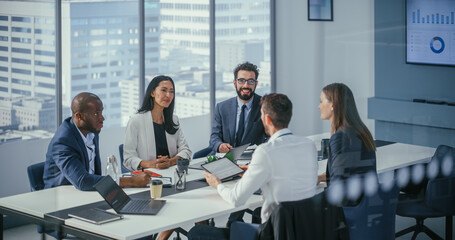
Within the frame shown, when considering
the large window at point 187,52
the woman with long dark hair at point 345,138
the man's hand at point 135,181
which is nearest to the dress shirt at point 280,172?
the woman with long dark hair at point 345,138

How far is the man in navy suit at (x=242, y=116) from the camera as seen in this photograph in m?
5.86

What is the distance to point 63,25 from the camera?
6082mm

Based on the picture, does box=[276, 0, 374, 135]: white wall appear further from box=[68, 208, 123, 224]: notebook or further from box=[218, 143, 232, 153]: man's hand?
box=[68, 208, 123, 224]: notebook

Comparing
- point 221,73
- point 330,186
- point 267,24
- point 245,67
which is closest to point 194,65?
point 221,73

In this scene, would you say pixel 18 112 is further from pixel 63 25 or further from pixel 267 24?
pixel 267 24

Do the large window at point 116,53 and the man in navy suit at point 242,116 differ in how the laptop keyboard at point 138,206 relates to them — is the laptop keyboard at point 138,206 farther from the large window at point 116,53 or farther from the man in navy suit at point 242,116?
the large window at point 116,53

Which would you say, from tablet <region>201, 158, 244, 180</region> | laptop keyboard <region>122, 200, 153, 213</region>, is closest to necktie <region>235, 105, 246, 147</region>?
tablet <region>201, 158, 244, 180</region>

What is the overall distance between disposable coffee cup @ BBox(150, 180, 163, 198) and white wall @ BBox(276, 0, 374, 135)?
2.45m

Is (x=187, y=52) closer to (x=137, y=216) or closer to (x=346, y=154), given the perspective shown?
(x=346, y=154)

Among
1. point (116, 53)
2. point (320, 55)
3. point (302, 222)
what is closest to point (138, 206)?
point (302, 222)

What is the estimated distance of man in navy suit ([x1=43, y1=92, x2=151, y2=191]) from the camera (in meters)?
4.32

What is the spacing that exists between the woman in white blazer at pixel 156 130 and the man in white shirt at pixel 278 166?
146cm

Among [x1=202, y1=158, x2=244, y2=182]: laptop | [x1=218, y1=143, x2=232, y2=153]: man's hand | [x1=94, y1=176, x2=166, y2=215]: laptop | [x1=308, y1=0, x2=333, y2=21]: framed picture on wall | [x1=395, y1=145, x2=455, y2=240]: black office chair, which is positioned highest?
[x1=308, y1=0, x2=333, y2=21]: framed picture on wall

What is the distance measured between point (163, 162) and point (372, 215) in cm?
161
